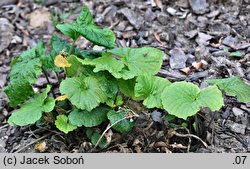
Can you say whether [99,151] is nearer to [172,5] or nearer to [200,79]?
[200,79]

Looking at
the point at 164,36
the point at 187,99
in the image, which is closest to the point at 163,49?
the point at 164,36

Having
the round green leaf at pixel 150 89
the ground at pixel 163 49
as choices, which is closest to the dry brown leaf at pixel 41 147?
the ground at pixel 163 49

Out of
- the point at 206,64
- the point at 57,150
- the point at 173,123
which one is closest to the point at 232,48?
the point at 206,64

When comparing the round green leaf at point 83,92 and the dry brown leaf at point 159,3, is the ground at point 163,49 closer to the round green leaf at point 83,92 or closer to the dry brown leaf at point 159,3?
the dry brown leaf at point 159,3

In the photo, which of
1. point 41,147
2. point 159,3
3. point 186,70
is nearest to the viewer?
point 41,147

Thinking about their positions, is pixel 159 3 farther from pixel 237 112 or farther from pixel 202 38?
pixel 237 112

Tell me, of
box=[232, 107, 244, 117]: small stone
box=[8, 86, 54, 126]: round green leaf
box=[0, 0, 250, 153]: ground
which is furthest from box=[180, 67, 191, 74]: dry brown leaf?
box=[8, 86, 54, 126]: round green leaf

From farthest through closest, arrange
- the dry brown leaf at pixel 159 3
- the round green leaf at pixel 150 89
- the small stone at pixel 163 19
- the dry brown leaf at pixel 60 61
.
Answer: the dry brown leaf at pixel 159 3
the small stone at pixel 163 19
the dry brown leaf at pixel 60 61
the round green leaf at pixel 150 89
